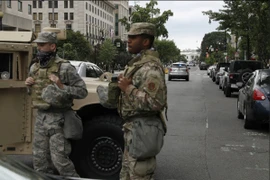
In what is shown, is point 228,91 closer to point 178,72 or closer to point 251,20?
point 251,20

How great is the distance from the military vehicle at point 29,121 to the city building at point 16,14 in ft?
150

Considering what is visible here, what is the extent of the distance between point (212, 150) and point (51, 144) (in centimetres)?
424

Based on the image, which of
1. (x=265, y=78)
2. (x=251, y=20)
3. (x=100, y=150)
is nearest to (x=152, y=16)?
(x=251, y=20)

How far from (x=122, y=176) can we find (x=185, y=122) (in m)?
7.98

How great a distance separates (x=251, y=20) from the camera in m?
24.8

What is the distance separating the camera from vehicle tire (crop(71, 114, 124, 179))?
5.21 m

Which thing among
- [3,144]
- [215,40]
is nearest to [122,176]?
[3,144]

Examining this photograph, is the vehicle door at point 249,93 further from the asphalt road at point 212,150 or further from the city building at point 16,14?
the city building at point 16,14

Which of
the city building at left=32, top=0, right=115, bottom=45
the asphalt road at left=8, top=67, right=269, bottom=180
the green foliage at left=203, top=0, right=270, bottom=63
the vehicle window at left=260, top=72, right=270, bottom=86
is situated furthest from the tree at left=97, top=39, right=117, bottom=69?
the vehicle window at left=260, top=72, right=270, bottom=86

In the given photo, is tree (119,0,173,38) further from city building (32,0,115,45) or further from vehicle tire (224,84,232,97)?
city building (32,0,115,45)

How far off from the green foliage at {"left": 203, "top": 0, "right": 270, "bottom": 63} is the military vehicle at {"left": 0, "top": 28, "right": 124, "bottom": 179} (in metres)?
16.6

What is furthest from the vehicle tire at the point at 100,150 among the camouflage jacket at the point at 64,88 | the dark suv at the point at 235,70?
the dark suv at the point at 235,70

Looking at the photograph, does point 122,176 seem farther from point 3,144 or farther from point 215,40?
point 215,40

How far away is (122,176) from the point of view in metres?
3.63
